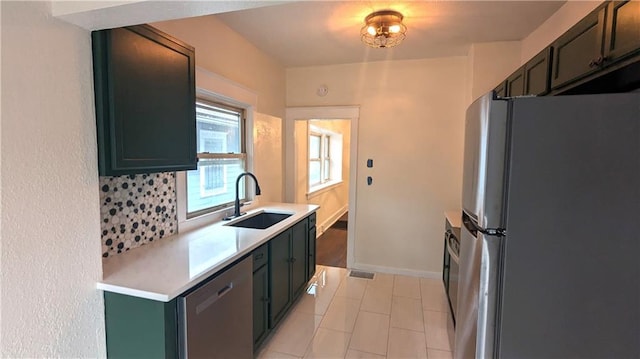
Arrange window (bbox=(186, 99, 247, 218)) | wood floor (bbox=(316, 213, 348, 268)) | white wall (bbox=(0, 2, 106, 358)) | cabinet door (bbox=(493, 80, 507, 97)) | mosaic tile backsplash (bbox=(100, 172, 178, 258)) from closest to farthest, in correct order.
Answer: white wall (bbox=(0, 2, 106, 358))
mosaic tile backsplash (bbox=(100, 172, 178, 258))
window (bbox=(186, 99, 247, 218))
cabinet door (bbox=(493, 80, 507, 97))
wood floor (bbox=(316, 213, 348, 268))

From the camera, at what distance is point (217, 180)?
2.79 metres

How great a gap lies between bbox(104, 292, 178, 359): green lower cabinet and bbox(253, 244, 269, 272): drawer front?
0.70 m

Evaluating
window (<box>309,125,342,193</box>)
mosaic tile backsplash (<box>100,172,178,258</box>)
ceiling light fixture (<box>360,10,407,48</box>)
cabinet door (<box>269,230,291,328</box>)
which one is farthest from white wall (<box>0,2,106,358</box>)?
window (<box>309,125,342,193</box>)

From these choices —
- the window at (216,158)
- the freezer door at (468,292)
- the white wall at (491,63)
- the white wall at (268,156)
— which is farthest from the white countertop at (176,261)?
the white wall at (491,63)

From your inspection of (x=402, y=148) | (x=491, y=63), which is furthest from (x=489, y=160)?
(x=402, y=148)

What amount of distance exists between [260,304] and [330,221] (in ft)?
12.6

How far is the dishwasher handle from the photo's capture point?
1482 millimetres

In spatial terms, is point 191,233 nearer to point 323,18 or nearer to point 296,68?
point 323,18

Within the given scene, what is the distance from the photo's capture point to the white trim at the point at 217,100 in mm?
2229

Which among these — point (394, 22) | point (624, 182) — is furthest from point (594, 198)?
point (394, 22)

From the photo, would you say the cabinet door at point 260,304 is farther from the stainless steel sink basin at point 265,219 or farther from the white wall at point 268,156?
the white wall at point 268,156

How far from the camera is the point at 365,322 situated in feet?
8.68

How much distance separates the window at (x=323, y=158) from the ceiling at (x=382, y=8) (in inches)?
75.6

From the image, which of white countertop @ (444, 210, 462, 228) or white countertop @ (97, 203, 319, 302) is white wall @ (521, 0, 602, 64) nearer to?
white countertop @ (444, 210, 462, 228)
